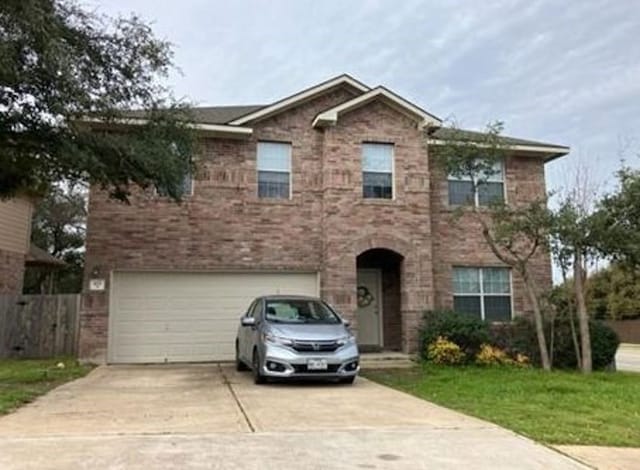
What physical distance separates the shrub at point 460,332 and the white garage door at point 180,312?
11.3 feet

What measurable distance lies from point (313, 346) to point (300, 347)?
0.23 metres

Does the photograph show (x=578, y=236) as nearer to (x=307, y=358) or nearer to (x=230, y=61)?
(x=307, y=358)

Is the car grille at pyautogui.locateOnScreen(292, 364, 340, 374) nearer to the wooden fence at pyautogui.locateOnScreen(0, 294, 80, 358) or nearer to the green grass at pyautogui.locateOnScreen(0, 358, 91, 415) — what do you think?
the green grass at pyautogui.locateOnScreen(0, 358, 91, 415)

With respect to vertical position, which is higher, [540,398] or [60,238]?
[60,238]

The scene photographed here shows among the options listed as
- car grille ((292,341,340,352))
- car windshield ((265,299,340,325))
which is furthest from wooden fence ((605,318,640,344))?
car grille ((292,341,340,352))

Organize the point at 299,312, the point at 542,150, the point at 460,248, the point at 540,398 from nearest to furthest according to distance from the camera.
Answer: the point at 540,398
the point at 299,312
the point at 460,248
the point at 542,150

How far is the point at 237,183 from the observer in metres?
16.0

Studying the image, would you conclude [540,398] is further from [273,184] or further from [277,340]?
[273,184]

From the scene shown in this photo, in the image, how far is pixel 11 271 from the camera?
73.5 feet

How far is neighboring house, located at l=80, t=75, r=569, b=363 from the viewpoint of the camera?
1528 centimetres

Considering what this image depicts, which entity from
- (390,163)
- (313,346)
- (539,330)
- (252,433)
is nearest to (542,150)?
(390,163)

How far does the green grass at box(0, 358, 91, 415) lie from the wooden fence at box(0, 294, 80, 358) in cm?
66

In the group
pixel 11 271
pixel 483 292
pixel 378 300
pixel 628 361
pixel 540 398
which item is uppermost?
pixel 11 271

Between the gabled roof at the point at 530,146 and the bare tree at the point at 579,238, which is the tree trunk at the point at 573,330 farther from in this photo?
→ the gabled roof at the point at 530,146
